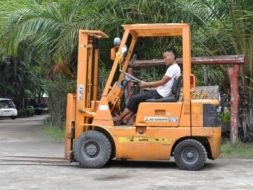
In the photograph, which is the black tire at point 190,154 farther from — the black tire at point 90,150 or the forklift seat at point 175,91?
the black tire at point 90,150

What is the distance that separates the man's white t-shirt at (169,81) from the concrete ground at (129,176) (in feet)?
5.08

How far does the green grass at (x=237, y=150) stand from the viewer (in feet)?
40.4

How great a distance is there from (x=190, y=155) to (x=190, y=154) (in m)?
0.02

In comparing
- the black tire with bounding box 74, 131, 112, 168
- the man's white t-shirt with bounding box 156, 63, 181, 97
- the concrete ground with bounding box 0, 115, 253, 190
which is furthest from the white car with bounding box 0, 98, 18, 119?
the man's white t-shirt with bounding box 156, 63, 181, 97

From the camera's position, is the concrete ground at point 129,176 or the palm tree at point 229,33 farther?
the palm tree at point 229,33

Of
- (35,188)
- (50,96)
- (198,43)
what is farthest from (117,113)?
(50,96)

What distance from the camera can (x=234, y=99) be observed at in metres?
13.0

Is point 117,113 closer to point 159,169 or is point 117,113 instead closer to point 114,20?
point 159,169

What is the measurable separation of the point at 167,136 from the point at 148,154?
1.70ft

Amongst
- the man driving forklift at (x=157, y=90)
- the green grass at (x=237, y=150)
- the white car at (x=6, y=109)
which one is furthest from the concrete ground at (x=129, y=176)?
the white car at (x=6, y=109)

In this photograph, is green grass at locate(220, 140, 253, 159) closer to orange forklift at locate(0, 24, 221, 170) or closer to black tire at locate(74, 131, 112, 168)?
orange forklift at locate(0, 24, 221, 170)

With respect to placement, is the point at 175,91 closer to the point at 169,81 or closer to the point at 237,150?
the point at 169,81

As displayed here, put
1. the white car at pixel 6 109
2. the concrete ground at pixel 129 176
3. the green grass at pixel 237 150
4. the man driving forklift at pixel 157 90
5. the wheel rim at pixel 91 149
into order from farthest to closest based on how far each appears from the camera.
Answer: the white car at pixel 6 109
the green grass at pixel 237 150
the wheel rim at pixel 91 149
the man driving forklift at pixel 157 90
the concrete ground at pixel 129 176

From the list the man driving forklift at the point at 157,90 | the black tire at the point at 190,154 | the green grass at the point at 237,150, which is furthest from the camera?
the green grass at the point at 237,150
